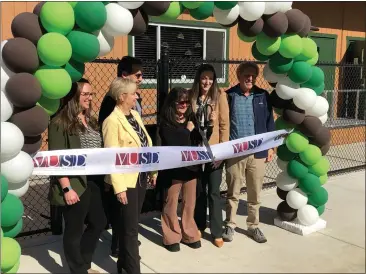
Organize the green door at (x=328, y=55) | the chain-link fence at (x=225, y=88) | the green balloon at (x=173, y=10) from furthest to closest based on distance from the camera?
the green door at (x=328, y=55) → the chain-link fence at (x=225, y=88) → the green balloon at (x=173, y=10)

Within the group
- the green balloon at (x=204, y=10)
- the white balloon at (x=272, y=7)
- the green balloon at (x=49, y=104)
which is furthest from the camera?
the white balloon at (x=272, y=7)

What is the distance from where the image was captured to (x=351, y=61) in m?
11.4

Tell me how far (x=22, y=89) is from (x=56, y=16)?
56cm

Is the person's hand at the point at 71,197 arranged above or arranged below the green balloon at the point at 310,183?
above

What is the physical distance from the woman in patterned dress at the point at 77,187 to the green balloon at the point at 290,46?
194cm

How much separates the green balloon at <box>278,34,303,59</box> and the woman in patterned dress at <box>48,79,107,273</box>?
194 centimetres

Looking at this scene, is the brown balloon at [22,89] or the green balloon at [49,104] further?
the green balloon at [49,104]

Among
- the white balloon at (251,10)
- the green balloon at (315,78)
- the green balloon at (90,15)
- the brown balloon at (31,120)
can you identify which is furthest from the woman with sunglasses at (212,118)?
the brown balloon at (31,120)

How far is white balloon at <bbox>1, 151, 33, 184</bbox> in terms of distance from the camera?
2984mm

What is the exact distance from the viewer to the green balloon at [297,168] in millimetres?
4750

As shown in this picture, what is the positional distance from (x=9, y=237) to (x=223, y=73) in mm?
6377

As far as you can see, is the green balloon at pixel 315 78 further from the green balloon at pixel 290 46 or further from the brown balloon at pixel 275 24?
the brown balloon at pixel 275 24

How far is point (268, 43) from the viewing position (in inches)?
164

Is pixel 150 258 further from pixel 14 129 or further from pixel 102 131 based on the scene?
pixel 14 129
